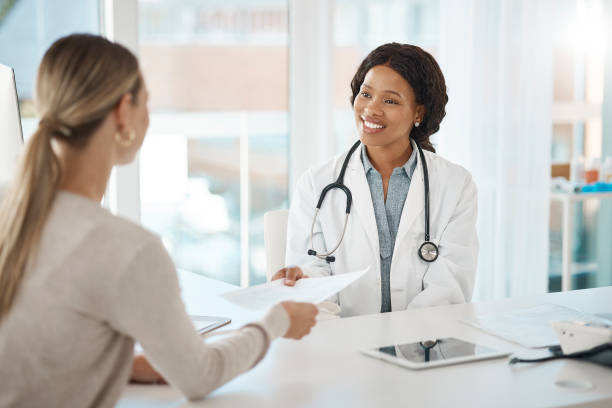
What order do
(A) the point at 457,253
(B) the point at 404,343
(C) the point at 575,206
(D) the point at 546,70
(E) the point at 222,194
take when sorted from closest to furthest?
(B) the point at 404,343, (A) the point at 457,253, (E) the point at 222,194, (D) the point at 546,70, (C) the point at 575,206

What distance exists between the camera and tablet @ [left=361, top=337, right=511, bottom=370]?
1.39 m

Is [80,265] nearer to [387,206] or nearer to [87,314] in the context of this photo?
[87,314]

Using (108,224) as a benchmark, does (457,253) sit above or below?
below

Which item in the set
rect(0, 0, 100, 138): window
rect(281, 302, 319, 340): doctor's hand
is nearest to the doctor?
rect(281, 302, 319, 340): doctor's hand

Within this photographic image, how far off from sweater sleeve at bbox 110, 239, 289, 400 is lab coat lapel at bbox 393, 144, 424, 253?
98cm

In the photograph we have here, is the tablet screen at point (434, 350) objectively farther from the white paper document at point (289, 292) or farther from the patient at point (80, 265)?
the patient at point (80, 265)

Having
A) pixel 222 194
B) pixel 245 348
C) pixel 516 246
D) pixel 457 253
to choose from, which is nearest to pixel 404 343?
pixel 245 348

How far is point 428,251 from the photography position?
207 cm

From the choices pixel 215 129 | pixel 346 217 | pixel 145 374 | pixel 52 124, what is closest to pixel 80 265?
pixel 52 124

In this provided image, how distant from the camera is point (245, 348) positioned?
121 cm

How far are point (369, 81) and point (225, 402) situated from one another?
1.25 meters

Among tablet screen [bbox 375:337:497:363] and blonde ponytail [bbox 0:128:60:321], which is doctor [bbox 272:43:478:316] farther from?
blonde ponytail [bbox 0:128:60:321]

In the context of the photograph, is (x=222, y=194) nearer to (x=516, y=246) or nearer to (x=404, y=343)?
(x=516, y=246)

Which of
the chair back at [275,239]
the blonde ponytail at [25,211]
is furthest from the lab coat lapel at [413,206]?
the blonde ponytail at [25,211]
